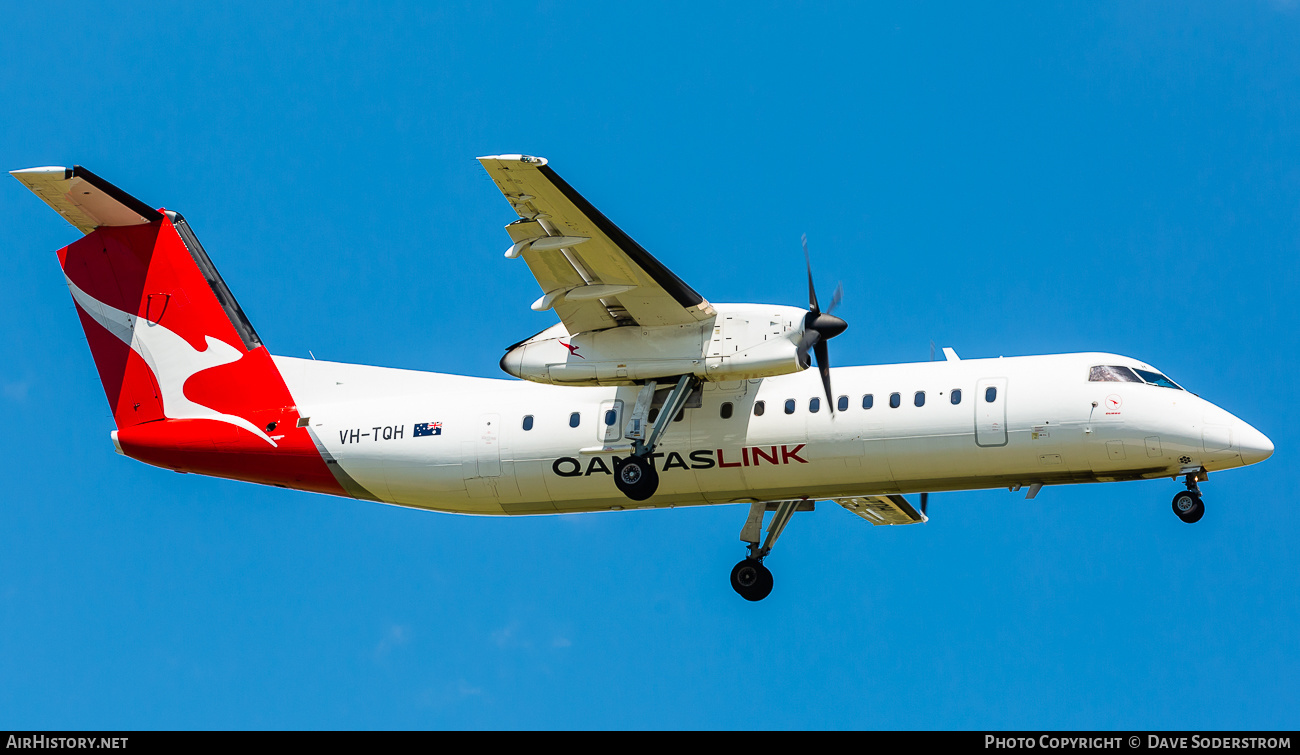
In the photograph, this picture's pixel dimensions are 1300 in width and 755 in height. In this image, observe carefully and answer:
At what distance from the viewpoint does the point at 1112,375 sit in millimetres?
16859

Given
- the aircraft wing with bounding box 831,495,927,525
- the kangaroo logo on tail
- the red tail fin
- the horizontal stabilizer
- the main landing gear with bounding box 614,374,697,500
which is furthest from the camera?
the aircraft wing with bounding box 831,495,927,525


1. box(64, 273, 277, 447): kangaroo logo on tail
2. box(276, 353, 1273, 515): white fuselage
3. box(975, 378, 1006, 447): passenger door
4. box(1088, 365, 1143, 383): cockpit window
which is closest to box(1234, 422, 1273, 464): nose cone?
box(276, 353, 1273, 515): white fuselage

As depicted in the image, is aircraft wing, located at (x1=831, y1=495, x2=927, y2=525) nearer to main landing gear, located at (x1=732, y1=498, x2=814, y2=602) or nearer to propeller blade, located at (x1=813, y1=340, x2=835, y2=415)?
main landing gear, located at (x1=732, y1=498, x2=814, y2=602)

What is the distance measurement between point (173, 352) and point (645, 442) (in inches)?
288

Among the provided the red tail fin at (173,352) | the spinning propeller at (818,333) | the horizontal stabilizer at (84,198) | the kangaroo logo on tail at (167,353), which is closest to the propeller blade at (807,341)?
the spinning propeller at (818,333)

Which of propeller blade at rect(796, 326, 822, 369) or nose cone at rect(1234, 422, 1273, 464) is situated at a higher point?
propeller blade at rect(796, 326, 822, 369)

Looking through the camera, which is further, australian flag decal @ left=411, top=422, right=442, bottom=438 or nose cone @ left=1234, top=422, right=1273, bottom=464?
australian flag decal @ left=411, top=422, right=442, bottom=438

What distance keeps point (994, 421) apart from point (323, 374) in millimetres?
9207

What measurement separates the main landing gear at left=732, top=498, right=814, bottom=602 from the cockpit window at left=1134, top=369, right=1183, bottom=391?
537 centimetres

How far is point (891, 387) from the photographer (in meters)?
17.4

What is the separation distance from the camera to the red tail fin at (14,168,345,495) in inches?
765

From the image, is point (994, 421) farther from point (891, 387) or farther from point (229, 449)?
point (229, 449)

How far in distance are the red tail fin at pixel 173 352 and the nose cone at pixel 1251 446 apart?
1159 cm

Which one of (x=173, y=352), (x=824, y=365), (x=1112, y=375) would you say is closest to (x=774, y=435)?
(x=824, y=365)
